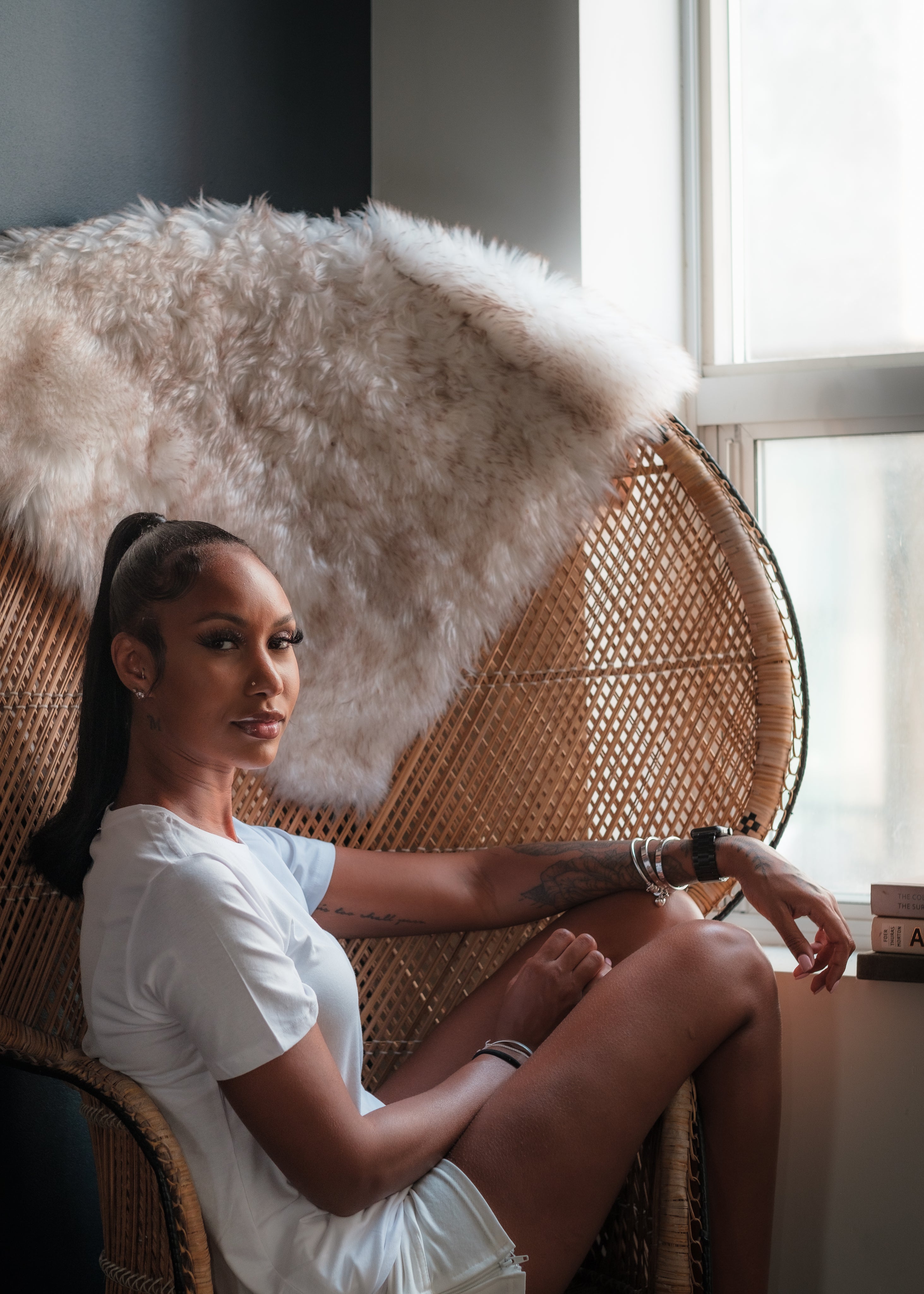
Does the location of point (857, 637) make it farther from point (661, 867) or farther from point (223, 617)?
point (223, 617)

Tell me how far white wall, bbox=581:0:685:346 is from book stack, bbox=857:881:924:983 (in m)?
1.00

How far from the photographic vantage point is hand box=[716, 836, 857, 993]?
118 centimetres

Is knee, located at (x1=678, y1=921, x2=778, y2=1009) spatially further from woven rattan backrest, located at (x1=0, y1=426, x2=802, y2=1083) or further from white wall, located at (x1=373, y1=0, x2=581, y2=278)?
white wall, located at (x1=373, y1=0, x2=581, y2=278)

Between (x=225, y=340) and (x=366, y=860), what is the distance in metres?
0.69

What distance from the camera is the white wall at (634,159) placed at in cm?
183

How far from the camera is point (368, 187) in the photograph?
2000 millimetres

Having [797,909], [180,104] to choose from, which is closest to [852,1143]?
[797,909]

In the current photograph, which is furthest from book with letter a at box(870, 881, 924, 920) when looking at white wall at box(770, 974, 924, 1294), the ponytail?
the ponytail

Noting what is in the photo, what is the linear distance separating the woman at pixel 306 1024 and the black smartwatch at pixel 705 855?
0.08ft

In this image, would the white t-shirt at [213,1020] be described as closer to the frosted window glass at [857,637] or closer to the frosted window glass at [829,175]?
the frosted window glass at [857,637]

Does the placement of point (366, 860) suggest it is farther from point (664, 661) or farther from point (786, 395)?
point (786, 395)

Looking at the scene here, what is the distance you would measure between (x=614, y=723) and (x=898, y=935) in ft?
1.50

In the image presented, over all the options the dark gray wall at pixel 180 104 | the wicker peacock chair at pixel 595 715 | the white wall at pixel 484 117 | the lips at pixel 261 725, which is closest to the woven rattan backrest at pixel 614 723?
the wicker peacock chair at pixel 595 715

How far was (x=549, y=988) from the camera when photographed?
47.2 inches
